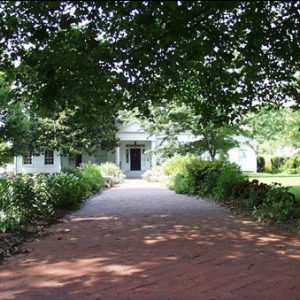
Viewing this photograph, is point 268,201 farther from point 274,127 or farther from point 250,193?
point 274,127

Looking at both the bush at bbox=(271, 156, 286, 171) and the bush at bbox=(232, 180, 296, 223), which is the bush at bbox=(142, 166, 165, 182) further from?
the bush at bbox=(232, 180, 296, 223)

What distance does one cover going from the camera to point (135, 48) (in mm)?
6785

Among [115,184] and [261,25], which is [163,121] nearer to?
[115,184]

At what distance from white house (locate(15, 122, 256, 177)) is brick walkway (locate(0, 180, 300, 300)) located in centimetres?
2733

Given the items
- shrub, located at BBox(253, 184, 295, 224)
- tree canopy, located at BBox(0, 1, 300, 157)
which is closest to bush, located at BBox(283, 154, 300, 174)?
shrub, located at BBox(253, 184, 295, 224)

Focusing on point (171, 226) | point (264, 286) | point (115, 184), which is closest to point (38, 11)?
point (264, 286)

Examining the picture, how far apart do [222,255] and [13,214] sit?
186 inches

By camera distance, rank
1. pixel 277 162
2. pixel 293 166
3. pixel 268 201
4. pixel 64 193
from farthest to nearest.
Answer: pixel 277 162
pixel 293 166
pixel 64 193
pixel 268 201

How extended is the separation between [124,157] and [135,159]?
105 centimetres

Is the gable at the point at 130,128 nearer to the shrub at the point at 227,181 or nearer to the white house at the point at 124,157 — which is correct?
the white house at the point at 124,157

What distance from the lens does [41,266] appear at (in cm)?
652

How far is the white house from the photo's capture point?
124 ft

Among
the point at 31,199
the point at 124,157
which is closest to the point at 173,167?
the point at 124,157

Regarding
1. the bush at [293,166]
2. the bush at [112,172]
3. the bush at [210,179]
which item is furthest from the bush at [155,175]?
the bush at [293,166]
